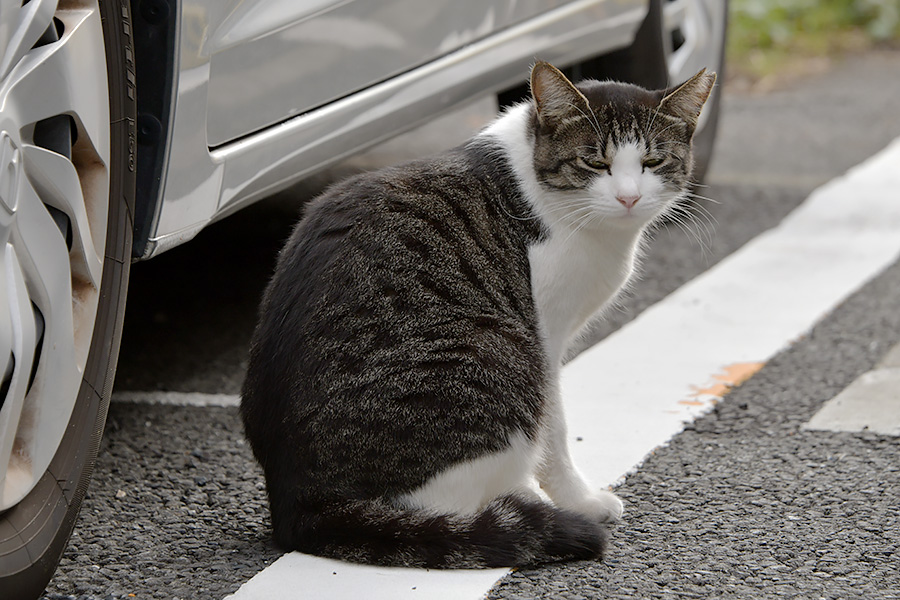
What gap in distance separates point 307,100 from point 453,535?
1.16 m

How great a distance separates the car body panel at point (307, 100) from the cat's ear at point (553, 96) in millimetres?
574

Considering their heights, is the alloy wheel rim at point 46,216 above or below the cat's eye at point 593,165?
above

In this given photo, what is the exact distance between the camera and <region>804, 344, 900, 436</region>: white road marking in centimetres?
298

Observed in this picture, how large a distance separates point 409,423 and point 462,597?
1.14 feet

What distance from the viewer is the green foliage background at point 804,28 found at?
924 cm

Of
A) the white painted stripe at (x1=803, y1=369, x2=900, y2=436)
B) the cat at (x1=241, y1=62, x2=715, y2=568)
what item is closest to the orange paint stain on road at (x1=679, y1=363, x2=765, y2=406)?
the white painted stripe at (x1=803, y1=369, x2=900, y2=436)

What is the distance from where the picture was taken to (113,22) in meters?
2.16

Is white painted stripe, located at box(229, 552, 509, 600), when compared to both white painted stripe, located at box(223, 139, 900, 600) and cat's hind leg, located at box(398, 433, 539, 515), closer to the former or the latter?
white painted stripe, located at box(223, 139, 900, 600)

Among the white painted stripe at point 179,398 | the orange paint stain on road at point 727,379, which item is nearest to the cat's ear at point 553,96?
the orange paint stain on road at point 727,379

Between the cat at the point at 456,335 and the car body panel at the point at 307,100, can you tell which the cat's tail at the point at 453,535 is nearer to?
the cat at the point at 456,335

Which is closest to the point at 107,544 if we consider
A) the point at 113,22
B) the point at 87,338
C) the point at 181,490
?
the point at 181,490

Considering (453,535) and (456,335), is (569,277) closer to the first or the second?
(456,335)

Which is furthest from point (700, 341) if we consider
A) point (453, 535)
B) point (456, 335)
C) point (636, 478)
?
point (453, 535)

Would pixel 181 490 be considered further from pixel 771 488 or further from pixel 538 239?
pixel 771 488
